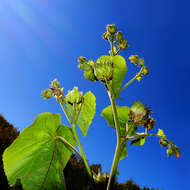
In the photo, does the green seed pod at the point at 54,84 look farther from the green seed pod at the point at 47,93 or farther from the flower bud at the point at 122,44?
the flower bud at the point at 122,44

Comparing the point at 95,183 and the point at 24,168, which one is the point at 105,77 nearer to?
the point at 95,183

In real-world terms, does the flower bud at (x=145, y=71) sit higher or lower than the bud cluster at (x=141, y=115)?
higher

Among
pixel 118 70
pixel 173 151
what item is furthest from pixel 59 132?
pixel 173 151

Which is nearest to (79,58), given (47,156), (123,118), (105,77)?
(105,77)

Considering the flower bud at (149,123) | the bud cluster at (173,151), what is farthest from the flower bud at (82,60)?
the bud cluster at (173,151)

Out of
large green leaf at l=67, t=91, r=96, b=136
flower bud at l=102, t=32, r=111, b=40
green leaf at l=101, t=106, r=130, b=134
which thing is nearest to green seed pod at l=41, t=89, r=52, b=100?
large green leaf at l=67, t=91, r=96, b=136

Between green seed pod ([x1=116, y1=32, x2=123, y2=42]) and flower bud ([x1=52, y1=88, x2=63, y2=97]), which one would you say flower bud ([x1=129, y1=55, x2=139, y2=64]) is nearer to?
green seed pod ([x1=116, y1=32, x2=123, y2=42])
